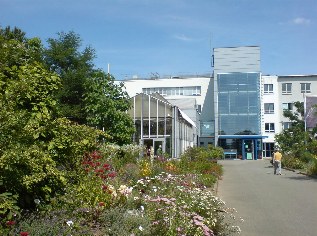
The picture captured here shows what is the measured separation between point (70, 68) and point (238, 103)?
4075 centimetres

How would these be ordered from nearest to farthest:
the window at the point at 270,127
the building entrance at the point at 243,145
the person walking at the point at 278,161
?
1. the person walking at the point at 278,161
2. the building entrance at the point at 243,145
3. the window at the point at 270,127

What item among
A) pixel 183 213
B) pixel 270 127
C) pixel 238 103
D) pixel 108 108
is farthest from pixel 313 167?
pixel 270 127

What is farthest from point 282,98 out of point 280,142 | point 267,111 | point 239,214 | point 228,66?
point 239,214

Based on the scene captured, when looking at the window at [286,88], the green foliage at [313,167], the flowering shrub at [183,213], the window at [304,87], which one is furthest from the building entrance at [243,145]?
the flowering shrub at [183,213]

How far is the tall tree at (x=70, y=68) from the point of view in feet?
94.2

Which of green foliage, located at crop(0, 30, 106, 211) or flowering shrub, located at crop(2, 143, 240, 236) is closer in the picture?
green foliage, located at crop(0, 30, 106, 211)

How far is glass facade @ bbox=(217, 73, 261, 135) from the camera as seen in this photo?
65.6m

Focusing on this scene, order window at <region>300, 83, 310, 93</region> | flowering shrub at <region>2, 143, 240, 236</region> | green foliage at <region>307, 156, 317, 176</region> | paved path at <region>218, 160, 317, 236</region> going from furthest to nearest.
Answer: window at <region>300, 83, 310, 93</region>, green foliage at <region>307, 156, 317, 176</region>, paved path at <region>218, 160, 317, 236</region>, flowering shrub at <region>2, 143, 240, 236</region>

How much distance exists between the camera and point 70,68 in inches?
1171

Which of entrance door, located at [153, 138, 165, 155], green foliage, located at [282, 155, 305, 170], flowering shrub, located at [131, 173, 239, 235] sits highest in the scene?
entrance door, located at [153, 138, 165, 155]

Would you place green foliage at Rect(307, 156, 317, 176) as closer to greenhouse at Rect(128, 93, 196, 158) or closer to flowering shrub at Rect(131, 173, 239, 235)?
greenhouse at Rect(128, 93, 196, 158)

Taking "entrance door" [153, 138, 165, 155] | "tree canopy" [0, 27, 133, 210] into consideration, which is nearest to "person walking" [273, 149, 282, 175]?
"entrance door" [153, 138, 165, 155]

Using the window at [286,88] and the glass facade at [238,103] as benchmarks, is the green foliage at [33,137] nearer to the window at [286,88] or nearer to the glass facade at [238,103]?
the glass facade at [238,103]

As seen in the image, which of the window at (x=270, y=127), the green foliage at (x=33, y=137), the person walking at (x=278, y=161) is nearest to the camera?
the green foliage at (x=33, y=137)
